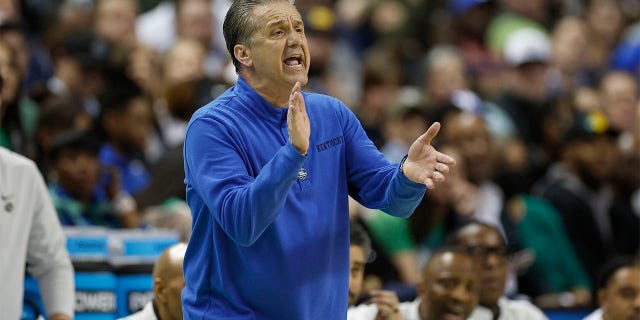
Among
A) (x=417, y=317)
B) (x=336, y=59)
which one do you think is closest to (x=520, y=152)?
(x=336, y=59)

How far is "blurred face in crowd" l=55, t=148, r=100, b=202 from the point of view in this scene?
7.20m

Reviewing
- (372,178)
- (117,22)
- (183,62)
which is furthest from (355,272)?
(117,22)

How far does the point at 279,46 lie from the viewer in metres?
3.93

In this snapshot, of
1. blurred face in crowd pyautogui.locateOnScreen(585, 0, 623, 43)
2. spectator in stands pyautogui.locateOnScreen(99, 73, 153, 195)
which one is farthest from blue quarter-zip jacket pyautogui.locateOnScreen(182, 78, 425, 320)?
blurred face in crowd pyautogui.locateOnScreen(585, 0, 623, 43)

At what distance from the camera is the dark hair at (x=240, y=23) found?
3.98 m

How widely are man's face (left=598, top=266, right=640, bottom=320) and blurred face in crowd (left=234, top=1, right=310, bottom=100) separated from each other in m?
3.19

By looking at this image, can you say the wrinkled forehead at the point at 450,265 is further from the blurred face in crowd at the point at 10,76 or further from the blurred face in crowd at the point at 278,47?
the blurred face in crowd at the point at 10,76

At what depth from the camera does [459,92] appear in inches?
411

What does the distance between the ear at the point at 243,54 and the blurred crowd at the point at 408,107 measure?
8.67 ft

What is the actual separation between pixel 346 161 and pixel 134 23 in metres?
6.04

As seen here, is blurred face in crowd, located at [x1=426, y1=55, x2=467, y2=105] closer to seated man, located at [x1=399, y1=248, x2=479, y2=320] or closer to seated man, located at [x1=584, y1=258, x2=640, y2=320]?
seated man, located at [x1=584, y1=258, x2=640, y2=320]

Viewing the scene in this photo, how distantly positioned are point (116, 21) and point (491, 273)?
4.51 m

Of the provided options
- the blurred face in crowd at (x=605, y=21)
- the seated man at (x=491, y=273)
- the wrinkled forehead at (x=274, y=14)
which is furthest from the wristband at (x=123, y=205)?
the blurred face in crowd at (x=605, y=21)

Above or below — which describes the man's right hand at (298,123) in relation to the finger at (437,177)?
above
